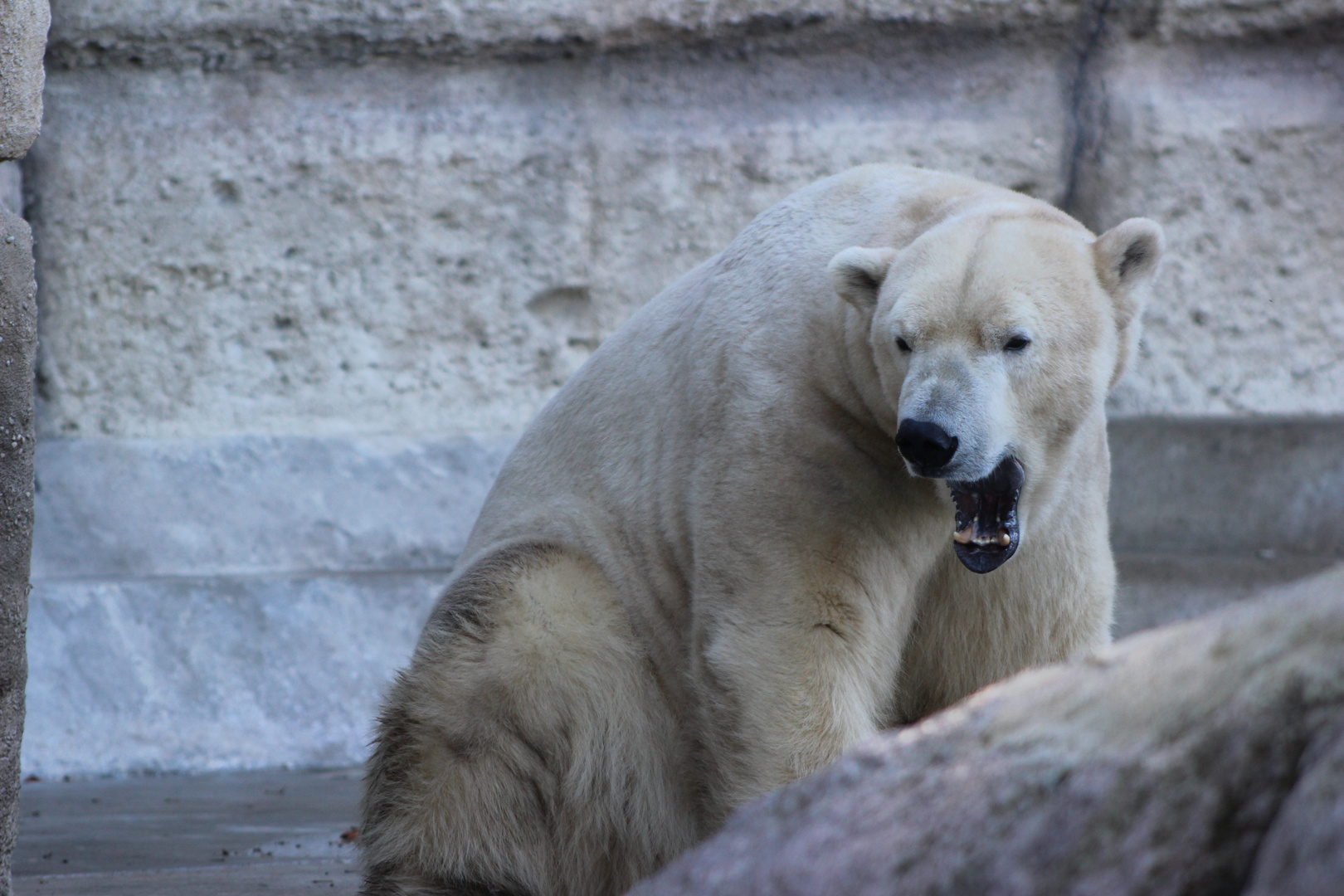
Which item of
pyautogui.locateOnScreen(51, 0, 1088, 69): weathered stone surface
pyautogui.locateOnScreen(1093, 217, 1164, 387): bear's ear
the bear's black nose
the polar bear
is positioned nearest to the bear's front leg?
the polar bear

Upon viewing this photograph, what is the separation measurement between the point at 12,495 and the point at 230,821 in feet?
5.69

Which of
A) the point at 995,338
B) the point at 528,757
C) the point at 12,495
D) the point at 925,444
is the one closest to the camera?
the point at 925,444

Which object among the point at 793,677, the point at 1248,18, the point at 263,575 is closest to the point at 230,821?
the point at 263,575

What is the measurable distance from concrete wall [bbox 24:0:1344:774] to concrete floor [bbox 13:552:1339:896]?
209 mm

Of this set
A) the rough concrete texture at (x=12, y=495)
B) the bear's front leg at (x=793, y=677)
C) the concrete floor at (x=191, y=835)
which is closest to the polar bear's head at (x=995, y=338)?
the bear's front leg at (x=793, y=677)

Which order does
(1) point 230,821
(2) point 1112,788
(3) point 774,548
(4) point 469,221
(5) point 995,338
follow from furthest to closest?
1. (4) point 469,221
2. (1) point 230,821
3. (3) point 774,548
4. (5) point 995,338
5. (2) point 1112,788

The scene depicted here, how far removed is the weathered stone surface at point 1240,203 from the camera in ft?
17.0

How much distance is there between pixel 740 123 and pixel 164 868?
318 cm

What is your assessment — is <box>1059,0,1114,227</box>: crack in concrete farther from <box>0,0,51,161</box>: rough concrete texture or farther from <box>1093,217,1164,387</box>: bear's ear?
<box>0,0,51,161</box>: rough concrete texture

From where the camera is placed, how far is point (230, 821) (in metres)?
3.93

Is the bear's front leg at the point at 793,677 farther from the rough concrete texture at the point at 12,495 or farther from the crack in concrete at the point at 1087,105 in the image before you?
the crack in concrete at the point at 1087,105

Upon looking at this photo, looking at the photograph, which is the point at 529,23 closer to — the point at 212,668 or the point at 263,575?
the point at 263,575

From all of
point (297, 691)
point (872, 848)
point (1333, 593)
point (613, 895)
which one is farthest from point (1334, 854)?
→ point (297, 691)

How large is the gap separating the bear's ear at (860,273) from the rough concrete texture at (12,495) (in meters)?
1.41
